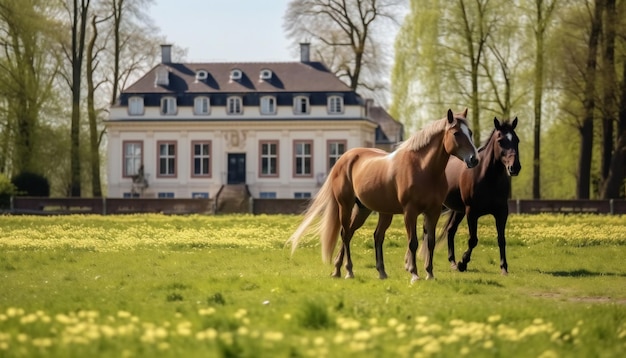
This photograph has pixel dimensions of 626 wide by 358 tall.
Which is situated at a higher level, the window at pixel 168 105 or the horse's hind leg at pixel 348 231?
the window at pixel 168 105

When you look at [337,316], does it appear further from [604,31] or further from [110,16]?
[110,16]

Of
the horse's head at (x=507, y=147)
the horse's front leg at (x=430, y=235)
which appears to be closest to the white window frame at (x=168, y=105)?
the horse's head at (x=507, y=147)

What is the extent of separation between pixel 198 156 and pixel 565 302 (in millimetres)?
59784

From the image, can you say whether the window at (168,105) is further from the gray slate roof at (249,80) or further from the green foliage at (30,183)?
the green foliage at (30,183)

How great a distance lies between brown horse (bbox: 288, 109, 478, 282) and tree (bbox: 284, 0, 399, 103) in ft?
168

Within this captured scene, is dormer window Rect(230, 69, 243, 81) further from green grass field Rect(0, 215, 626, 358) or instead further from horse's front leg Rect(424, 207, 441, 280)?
horse's front leg Rect(424, 207, 441, 280)

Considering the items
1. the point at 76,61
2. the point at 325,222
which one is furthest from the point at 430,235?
the point at 76,61

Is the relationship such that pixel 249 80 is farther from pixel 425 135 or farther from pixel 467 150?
pixel 467 150

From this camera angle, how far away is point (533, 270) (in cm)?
1695

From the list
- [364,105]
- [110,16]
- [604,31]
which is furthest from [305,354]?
[364,105]

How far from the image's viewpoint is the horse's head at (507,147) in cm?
1609

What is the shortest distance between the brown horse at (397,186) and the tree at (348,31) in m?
51.2

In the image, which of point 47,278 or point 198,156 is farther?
point 198,156

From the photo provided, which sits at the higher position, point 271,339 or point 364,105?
point 364,105
